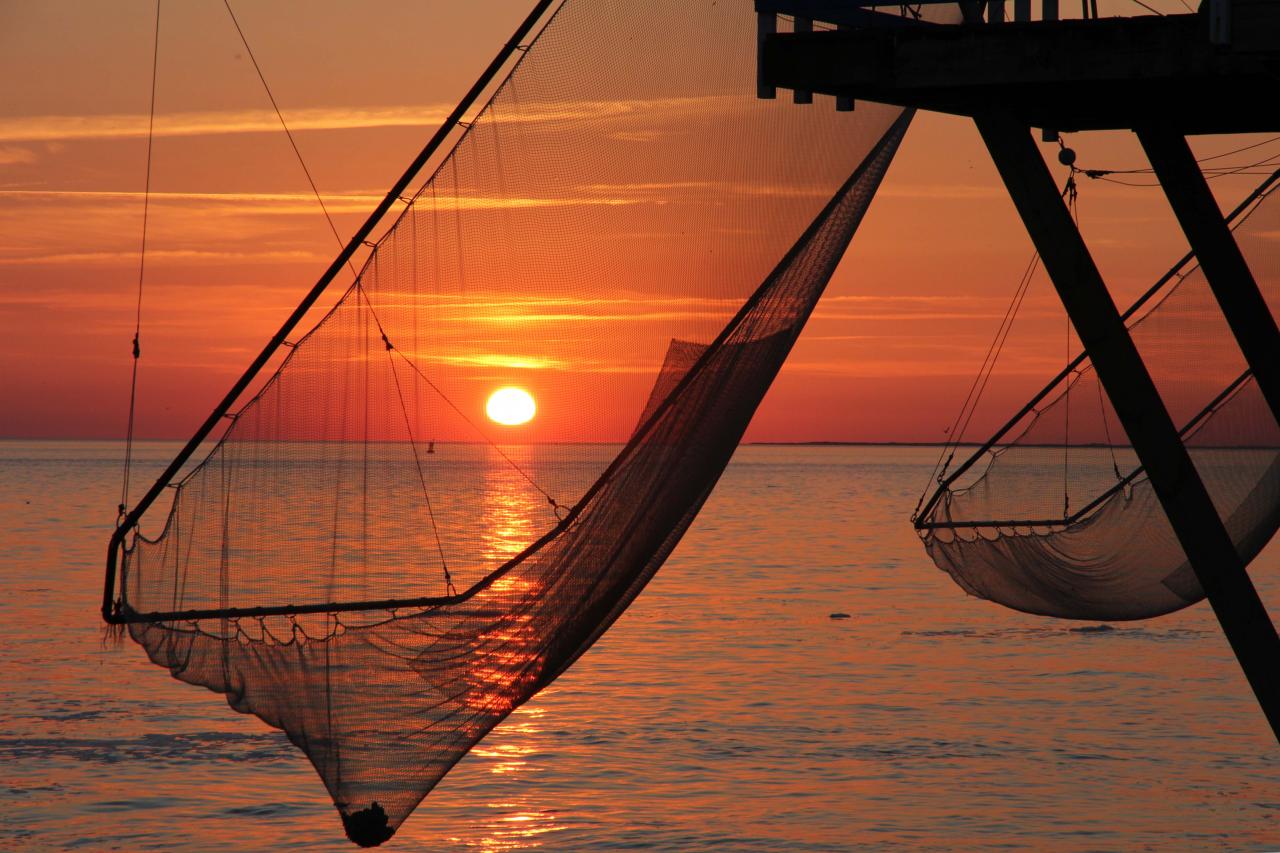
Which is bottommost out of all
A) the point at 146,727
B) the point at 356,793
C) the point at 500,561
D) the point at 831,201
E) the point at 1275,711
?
the point at 1275,711

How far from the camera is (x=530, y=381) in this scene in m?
7.96

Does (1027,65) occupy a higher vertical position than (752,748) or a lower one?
lower

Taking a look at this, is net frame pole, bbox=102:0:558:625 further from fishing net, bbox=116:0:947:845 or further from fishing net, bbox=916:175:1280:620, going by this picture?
fishing net, bbox=916:175:1280:620

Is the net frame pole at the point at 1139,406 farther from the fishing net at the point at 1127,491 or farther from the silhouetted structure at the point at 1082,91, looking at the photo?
the fishing net at the point at 1127,491

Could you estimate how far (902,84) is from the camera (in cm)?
624

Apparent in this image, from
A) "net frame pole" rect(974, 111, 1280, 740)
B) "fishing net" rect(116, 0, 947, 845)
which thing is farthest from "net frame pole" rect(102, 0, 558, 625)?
"net frame pole" rect(974, 111, 1280, 740)

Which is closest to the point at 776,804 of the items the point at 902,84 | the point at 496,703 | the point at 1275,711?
the point at 496,703

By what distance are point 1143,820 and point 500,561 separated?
8.08 m

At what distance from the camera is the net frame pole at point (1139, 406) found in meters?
6.18

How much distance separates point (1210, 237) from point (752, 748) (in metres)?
11.6

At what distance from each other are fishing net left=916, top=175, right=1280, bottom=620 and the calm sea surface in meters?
2.04

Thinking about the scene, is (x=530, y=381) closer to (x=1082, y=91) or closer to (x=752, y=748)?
(x=1082, y=91)

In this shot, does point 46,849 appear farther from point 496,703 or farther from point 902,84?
point 902,84

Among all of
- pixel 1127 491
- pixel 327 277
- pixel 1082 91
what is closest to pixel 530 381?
pixel 327 277
